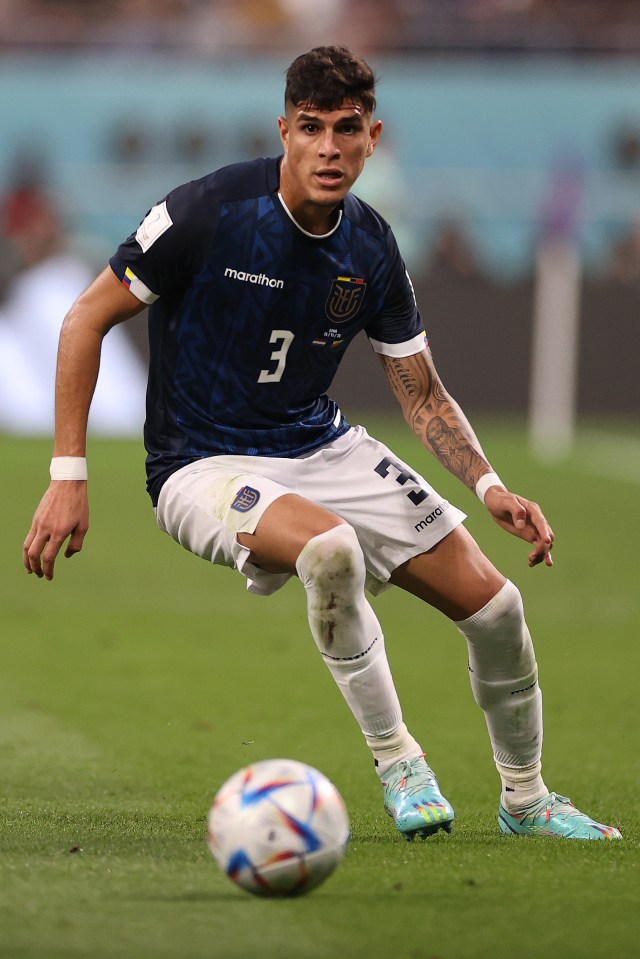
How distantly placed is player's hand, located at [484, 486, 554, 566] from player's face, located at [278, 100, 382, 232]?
1.02 metres

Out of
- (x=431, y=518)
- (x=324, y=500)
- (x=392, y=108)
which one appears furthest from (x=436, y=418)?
(x=392, y=108)

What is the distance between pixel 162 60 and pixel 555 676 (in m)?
16.9

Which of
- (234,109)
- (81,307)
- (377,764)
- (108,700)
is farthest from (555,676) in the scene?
(234,109)

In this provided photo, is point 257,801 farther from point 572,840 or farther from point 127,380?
point 127,380

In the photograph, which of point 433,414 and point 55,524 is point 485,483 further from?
point 55,524

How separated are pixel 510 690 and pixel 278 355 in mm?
1240

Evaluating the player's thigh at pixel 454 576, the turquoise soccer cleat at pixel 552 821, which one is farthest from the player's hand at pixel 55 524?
the turquoise soccer cleat at pixel 552 821

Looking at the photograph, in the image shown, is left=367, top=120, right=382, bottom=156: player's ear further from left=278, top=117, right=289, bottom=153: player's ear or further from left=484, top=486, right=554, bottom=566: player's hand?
left=484, top=486, right=554, bottom=566: player's hand

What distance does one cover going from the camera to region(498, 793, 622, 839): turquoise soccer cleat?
4.82m

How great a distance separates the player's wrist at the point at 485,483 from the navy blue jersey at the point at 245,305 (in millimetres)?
507

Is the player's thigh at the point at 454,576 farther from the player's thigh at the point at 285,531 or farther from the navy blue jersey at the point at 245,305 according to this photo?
the navy blue jersey at the point at 245,305

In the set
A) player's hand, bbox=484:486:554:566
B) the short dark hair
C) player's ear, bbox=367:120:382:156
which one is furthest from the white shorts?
the short dark hair

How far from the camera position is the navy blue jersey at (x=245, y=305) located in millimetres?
4840

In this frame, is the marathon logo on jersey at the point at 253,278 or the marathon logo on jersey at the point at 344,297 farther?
the marathon logo on jersey at the point at 344,297
